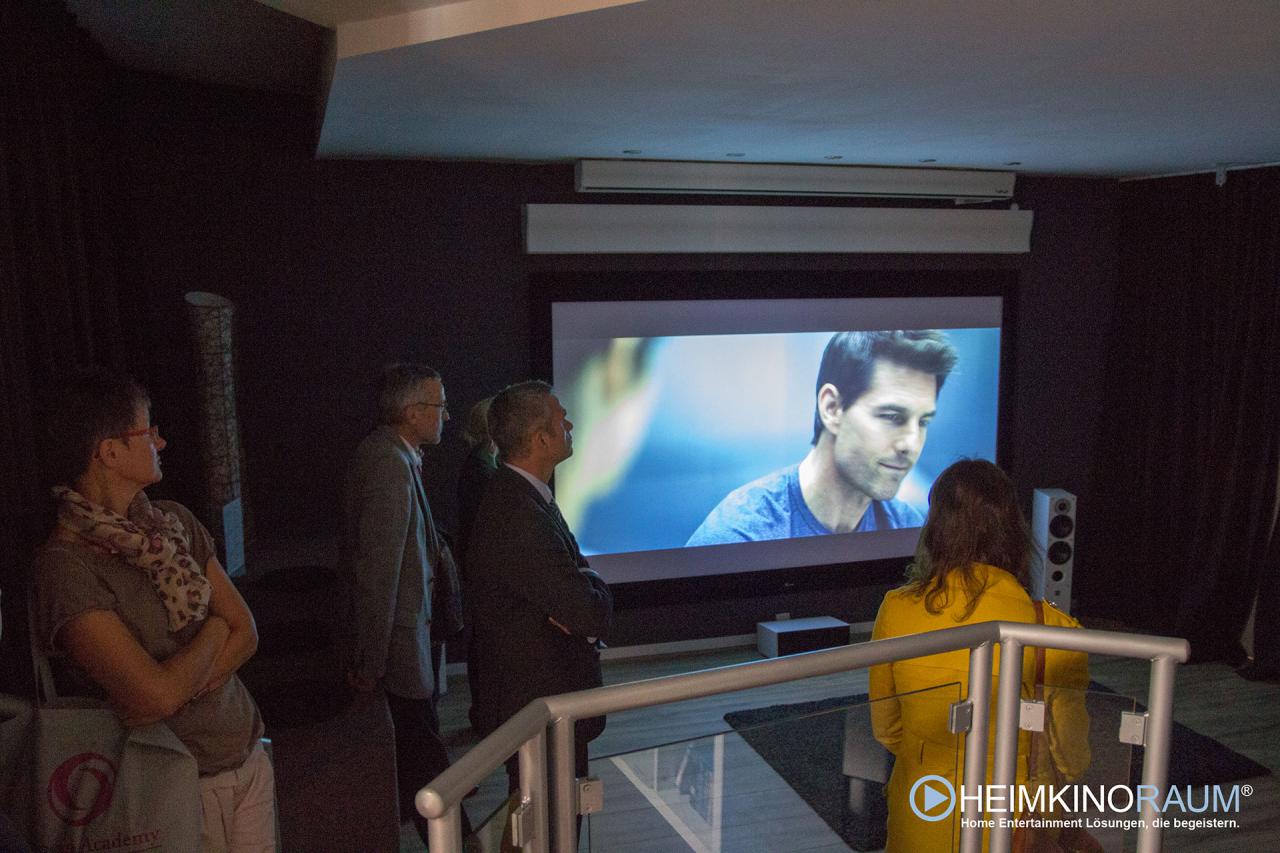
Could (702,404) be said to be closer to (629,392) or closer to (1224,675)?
(629,392)

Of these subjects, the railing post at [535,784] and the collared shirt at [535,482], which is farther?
the collared shirt at [535,482]

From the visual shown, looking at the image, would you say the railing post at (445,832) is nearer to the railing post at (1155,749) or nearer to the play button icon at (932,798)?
the play button icon at (932,798)

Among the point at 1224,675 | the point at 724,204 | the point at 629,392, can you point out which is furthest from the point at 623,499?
the point at 1224,675

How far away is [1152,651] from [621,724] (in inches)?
119

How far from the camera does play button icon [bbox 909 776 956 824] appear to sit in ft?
6.02

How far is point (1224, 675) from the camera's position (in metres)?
5.08

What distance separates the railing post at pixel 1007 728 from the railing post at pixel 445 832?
40.3 inches

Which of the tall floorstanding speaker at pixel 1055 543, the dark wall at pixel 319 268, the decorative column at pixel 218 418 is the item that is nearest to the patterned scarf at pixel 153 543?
the decorative column at pixel 218 418

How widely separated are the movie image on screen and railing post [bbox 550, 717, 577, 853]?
3557 millimetres

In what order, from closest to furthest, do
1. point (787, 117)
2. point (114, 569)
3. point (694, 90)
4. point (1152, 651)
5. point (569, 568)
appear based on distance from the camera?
point (114, 569) → point (1152, 651) → point (569, 568) → point (694, 90) → point (787, 117)

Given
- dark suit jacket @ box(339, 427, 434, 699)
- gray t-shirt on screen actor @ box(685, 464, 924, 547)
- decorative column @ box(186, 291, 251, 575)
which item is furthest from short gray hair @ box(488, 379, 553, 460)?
gray t-shirt on screen actor @ box(685, 464, 924, 547)

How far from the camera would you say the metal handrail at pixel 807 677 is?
1.17 m

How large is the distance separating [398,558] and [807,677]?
1646 mm

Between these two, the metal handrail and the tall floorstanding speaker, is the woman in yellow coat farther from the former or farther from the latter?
the tall floorstanding speaker
